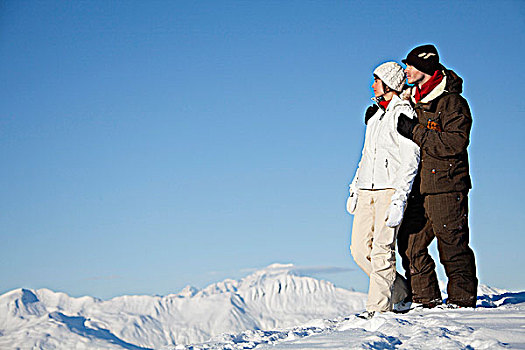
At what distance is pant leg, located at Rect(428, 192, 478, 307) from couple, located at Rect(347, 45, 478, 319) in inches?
0.4

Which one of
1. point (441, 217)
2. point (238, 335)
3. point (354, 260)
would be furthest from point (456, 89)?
point (238, 335)

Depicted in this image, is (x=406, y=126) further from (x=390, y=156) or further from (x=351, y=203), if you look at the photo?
(x=351, y=203)

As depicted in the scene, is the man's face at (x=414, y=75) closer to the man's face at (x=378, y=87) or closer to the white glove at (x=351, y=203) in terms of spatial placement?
the man's face at (x=378, y=87)

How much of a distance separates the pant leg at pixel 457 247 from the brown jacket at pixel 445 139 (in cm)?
15

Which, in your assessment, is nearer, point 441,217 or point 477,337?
point 477,337

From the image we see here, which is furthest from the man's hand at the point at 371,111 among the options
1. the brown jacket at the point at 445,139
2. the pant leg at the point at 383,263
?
the pant leg at the point at 383,263

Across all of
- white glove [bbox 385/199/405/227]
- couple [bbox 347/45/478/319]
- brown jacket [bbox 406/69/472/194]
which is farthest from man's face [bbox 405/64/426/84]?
white glove [bbox 385/199/405/227]

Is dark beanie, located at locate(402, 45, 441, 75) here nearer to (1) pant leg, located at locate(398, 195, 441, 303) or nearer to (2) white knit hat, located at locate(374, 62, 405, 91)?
(2) white knit hat, located at locate(374, 62, 405, 91)

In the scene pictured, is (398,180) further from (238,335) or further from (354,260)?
(238,335)

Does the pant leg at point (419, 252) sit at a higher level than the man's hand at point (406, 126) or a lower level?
lower

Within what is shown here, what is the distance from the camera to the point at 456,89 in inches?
290

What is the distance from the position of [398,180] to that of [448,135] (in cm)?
70

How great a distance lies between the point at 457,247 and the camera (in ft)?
23.5

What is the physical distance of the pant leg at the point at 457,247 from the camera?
7.13 metres
